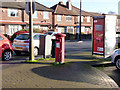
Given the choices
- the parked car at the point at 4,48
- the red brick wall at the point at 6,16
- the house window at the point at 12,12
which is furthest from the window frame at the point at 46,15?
the parked car at the point at 4,48

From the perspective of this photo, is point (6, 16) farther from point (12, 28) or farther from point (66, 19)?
point (66, 19)

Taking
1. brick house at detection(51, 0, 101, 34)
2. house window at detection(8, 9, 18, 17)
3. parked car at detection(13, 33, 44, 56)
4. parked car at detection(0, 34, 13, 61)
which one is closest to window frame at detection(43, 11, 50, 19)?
brick house at detection(51, 0, 101, 34)

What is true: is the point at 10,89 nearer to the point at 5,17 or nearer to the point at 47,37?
the point at 47,37

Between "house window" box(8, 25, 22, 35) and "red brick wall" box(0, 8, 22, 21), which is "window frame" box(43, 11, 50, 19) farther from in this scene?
"house window" box(8, 25, 22, 35)

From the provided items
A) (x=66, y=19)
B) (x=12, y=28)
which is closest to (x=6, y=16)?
(x=12, y=28)

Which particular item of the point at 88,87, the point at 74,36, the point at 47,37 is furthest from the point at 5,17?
the point at 88,87

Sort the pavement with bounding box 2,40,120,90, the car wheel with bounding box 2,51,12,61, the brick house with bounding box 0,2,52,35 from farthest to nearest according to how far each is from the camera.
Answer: the brick house with bounding box 0,2,52,35 < the car wheel with bounding box 2,51,12,61 < the pavement with bounding box 2,40,120,90

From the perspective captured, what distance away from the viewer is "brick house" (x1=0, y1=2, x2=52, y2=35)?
3019 cm

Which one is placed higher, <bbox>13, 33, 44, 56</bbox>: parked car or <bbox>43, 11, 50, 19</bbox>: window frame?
<bbox>43, 11, 50, 19</bbox>: window frame

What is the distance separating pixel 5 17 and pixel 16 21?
226 cm

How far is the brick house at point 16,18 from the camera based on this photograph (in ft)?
99.1

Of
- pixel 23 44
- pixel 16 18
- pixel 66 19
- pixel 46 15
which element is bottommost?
pixel 23 44

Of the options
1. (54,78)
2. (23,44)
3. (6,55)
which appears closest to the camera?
(54,78)

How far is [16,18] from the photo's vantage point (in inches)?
1262
